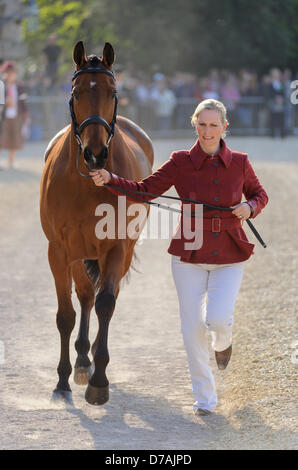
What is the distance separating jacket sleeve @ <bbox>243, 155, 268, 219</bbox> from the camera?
17.9 feet

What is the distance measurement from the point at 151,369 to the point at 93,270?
79cm

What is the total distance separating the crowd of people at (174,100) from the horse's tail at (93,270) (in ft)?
59.2

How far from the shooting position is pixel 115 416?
5500 mm

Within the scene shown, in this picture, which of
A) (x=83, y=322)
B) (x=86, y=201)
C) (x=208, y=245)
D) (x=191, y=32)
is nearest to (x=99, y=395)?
(x=208, y=245)

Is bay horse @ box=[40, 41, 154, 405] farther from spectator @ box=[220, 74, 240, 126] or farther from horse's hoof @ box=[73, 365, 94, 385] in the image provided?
spectator @ box=[220, 74, 240, 126]

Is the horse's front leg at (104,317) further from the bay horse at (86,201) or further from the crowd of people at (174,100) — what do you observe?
the crowd of people at (174,100)

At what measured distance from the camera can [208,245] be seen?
5.41 meters

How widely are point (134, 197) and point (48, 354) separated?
5.56 feet

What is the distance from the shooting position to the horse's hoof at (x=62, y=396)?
581 cm

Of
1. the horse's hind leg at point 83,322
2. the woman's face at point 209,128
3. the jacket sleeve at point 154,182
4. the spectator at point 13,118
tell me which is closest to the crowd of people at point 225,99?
the spectator at point 13,118

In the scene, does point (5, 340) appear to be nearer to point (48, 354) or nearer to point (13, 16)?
point (48, 354)

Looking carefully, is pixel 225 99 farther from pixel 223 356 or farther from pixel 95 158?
pixel 95 158
